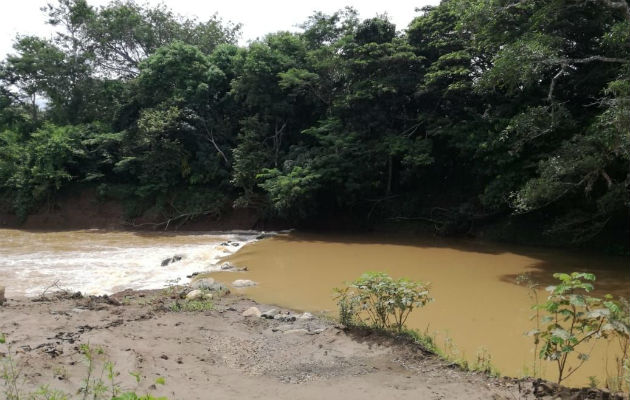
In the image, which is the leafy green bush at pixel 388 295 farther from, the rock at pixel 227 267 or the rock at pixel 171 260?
the rock at pixel 171 260

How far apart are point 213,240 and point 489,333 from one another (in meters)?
11.9

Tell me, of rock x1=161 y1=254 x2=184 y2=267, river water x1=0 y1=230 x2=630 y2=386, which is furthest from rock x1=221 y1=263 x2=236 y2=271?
rock x1=161 y1=254 x2=184 y2=267

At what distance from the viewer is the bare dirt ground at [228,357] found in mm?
4328

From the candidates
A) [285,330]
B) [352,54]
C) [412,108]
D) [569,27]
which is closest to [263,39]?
[352,54]

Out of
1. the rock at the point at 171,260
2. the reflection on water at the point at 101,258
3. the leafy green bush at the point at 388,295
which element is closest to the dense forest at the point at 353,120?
the reflection on water at the point at 101,258

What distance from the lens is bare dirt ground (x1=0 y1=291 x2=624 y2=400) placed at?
170 inches

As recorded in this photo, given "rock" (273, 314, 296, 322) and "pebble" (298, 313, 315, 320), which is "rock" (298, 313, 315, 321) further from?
"rock" (273, 314, 296, 322)

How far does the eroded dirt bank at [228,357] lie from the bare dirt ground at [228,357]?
11 mm

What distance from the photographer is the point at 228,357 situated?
17.9ft

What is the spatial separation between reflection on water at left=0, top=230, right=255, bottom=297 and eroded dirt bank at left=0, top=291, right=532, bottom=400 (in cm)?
342

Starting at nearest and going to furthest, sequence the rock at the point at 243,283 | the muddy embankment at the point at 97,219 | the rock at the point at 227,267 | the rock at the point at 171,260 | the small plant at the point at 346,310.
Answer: the small plant at the point at 346,310 < the rock at the point at 243,283 < the rock at the point at 227,267 < the rock at the point at 171,260 < the muddy embankment at the point at 97,219

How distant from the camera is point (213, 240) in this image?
16.6m

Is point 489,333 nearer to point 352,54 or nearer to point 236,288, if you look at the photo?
point 236,288

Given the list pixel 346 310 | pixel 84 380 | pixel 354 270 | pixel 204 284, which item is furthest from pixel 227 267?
pixel 84 380
